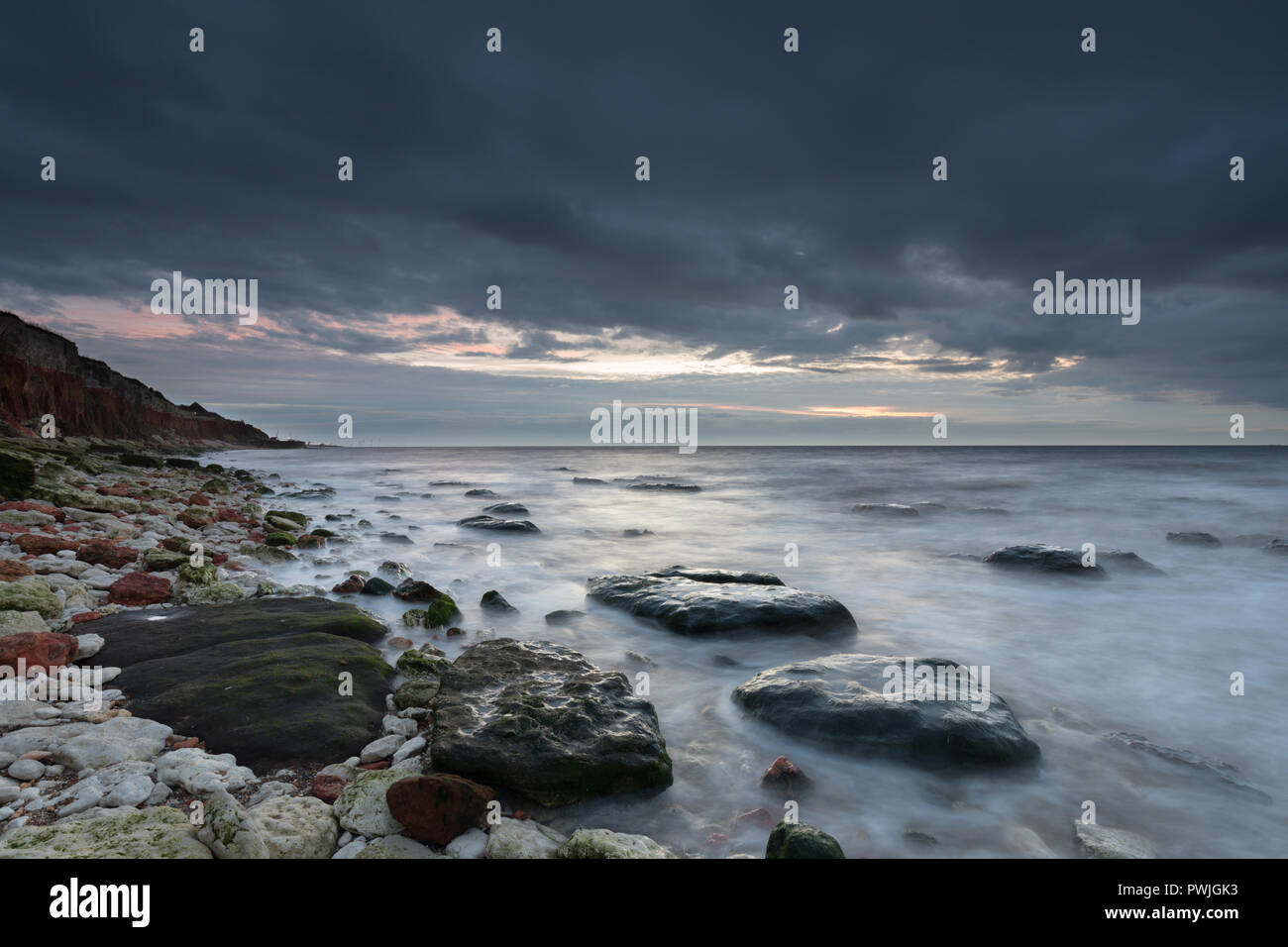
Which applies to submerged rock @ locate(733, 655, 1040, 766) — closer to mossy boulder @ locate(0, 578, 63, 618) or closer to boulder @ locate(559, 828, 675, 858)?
boulder @ locate(559, 828, 675, 858)

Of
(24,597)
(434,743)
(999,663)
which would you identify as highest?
(24,597)

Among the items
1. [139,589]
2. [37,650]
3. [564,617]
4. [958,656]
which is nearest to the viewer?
[37,650]

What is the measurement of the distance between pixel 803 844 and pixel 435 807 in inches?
71.5

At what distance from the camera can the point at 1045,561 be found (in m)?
11.0

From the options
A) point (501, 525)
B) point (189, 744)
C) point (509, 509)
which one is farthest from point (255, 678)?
point (509, 509)

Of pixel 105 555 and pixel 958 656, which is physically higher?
pixel 105 555

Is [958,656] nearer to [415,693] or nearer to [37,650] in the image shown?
[415,693]

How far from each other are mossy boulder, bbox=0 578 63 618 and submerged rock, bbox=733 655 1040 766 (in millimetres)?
6060

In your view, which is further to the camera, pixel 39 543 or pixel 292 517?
pixel 292 517

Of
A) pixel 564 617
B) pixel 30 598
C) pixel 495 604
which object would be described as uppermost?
pixel 30 598
